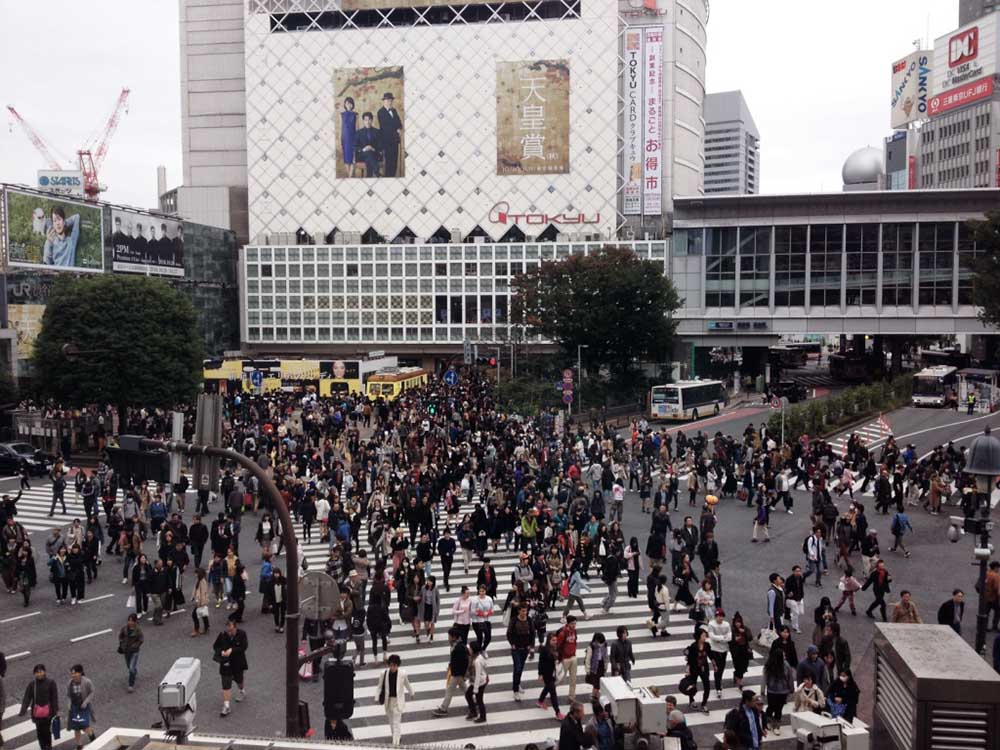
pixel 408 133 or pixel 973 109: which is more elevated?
pixel 973 109

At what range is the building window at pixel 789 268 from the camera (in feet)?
226

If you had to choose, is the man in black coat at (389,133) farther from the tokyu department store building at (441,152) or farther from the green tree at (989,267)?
the green tree at (989,267)

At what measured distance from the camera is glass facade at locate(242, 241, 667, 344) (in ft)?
270

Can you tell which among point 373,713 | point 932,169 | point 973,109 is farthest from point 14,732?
point 932,169

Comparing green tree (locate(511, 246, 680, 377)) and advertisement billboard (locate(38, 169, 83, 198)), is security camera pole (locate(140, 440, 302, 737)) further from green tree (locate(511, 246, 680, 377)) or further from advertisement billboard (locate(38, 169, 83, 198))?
advertisement billboard (locate(38, 169, 83, 198))

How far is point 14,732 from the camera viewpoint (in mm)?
13531

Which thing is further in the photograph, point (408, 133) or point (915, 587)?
point (408, 133)

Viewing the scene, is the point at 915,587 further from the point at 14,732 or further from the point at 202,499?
the point at 14,732

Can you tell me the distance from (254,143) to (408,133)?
16.6 meters

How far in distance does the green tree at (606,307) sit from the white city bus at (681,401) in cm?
918

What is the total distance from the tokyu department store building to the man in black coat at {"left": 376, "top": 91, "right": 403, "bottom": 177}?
0.48 ft

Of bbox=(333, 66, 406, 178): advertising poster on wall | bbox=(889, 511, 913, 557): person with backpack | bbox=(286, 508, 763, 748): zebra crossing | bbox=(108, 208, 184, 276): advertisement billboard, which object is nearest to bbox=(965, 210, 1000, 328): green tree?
bbox=(889, 511, 913, 557): person with backpack

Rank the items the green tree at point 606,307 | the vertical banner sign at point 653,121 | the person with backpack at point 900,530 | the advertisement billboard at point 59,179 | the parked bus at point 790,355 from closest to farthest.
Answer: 1. the person with backpack at point 900,530
2. the green tree at point 606,307
3. the parked bus at point 790,355
4. the vertical banner sign at point 653,121
5. the advertisement billboard at point 59,179

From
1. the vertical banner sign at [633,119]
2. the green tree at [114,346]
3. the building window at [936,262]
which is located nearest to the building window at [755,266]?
the building window at [936,262]
